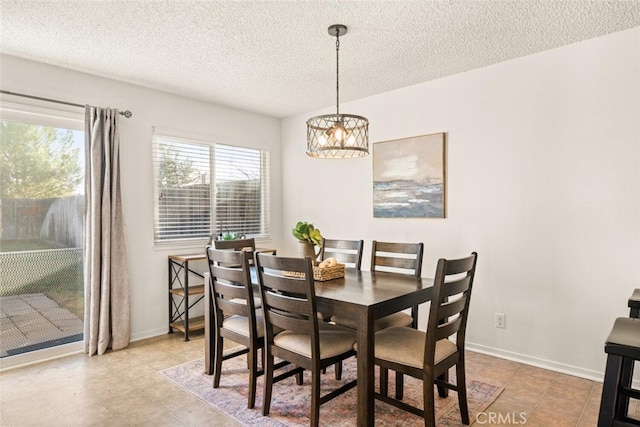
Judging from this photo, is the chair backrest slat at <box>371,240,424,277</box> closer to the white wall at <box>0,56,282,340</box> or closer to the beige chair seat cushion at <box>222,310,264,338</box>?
the beige chair seat cushion at <box>222,310,264,338</box>

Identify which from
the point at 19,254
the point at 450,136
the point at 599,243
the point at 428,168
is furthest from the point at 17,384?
the point at 599,243

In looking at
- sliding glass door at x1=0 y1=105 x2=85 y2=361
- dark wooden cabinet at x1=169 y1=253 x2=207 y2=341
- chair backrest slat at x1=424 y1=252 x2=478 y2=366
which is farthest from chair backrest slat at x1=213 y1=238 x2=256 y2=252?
chair backrest slat at x1=424 y1=252 x2=478 y2=366

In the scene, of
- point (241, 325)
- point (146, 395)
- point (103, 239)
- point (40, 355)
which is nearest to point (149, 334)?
point (40, 355)

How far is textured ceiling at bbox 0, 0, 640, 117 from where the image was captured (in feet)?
7.39

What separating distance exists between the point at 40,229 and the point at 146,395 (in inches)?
67.4

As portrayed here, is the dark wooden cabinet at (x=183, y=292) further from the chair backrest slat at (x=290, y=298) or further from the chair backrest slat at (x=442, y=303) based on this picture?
the chair backrest slat at (x=442, y=303)

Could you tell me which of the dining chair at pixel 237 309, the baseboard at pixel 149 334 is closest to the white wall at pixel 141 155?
the baseboard at pixel 149 334

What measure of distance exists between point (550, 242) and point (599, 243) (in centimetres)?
30

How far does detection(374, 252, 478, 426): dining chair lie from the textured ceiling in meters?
1.57

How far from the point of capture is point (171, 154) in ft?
12.9

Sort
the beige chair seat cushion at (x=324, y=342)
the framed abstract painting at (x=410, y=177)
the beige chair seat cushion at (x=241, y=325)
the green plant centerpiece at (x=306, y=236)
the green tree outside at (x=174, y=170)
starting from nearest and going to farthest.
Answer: the beige chair seat cushion at (x=324, y=342) < the beige chair seat cushion at (x=241, y=325) < the green plant centerpiece at (x=306, y=236) < the framed abstract painting at (x=410, y=177) < the green tree outside at (x=174, y=170)

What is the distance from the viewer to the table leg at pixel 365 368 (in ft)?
6.04

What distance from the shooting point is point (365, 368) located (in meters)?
1.88

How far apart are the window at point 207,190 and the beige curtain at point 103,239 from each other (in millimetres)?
478
